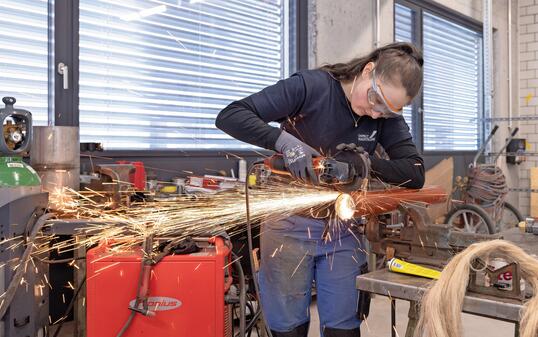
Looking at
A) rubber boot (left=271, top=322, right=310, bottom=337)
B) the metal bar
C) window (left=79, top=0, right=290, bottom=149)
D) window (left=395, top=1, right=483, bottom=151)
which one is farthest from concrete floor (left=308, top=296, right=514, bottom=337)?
window (left=395, top=1, right=483, bottom=151)

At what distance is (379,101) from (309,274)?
67 cm

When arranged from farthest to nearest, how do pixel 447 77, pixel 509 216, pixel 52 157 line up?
pixel 447 77 < pixel 509 216 < pixel 52 157

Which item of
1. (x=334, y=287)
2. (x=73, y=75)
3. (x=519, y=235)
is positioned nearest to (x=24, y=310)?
(x=334, y=287)

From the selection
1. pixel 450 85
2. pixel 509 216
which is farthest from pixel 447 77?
pixel 509 216

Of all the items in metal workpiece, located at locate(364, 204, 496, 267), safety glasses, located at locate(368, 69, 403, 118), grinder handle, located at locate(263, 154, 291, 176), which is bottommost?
metal workpiece, located at locate(364, 204, 496, 267)

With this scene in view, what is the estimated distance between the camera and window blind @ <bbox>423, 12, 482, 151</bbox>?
6605 mm

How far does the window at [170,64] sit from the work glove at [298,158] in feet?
6.40

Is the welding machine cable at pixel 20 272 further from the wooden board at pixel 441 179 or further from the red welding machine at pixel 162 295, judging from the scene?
the wooden board at pixel 441 179

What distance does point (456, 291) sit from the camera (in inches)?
54.2

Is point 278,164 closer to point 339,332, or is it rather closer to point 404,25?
point 339,332

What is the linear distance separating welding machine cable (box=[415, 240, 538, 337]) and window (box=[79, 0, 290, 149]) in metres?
2.58

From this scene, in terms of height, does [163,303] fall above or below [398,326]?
above

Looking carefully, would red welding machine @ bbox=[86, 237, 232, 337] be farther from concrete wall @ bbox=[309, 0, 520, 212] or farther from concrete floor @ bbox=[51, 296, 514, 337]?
concrete wall @ bbox=[309, 0, 520, 212]

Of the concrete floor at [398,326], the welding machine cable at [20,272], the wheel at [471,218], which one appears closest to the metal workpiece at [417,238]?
the welding machine cable at [20,272]
